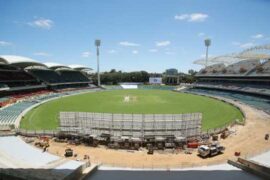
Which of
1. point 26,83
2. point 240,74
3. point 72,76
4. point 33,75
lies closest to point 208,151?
point 240,74

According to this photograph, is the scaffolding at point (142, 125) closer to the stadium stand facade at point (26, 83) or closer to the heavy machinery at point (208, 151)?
the heavy machinery at point (208, 151)

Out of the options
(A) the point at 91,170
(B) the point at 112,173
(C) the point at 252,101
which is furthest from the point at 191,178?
(C) the point at 252,101

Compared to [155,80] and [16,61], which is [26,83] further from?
[155,80]

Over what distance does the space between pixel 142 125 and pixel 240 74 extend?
57.8 meters

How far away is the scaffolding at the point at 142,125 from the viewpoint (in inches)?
1053

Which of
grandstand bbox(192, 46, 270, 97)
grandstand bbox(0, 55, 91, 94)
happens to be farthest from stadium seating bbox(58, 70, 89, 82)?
grandstand bbox(192, 46, 270, 97)

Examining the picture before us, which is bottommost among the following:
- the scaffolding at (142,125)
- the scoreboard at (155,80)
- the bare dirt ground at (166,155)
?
the bare dirt ground at (166,155)

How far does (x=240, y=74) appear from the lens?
73625mm

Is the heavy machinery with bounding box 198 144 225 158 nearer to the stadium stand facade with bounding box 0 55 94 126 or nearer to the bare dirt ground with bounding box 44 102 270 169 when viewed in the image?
the bare dirt ground with bounding box 44 102 270 169

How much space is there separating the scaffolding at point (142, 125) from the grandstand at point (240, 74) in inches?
1561

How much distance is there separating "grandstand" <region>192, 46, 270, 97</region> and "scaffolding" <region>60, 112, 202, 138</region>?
1561 inches

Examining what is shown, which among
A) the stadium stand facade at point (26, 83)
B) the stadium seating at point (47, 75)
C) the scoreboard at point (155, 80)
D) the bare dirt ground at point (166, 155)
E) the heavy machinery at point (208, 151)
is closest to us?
the bare dirt ground at point (166, 155)

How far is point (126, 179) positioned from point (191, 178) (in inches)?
184

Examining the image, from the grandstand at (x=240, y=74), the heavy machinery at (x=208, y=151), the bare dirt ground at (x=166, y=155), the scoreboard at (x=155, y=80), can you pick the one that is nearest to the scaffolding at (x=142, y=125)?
the bare dirt ground at (x=166, y=155)
